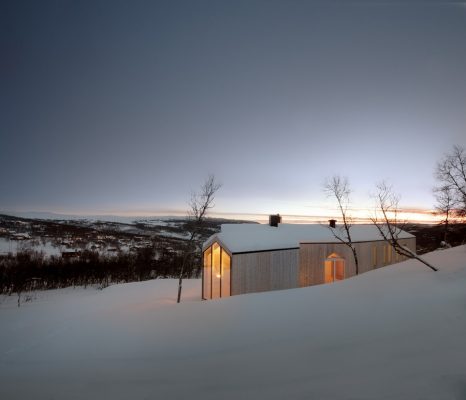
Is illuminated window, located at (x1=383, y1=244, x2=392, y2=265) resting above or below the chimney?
below

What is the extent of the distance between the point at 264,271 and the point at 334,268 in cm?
743

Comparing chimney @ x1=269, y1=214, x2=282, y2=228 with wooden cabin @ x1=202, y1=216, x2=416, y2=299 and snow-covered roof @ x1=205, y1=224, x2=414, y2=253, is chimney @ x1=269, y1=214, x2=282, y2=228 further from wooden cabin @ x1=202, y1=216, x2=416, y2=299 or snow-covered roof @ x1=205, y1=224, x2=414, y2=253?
snow-covered roof @ x1=205, y1=224, x2=414, y2=253

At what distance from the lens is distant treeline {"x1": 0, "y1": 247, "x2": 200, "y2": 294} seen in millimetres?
38688

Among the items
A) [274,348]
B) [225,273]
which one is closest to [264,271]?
[225,273]

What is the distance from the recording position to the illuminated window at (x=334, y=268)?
1989 centimetres

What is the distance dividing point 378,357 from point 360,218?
1721 centimetres

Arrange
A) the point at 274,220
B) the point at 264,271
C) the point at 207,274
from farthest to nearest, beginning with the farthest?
the point at 274,220 → the point at 207,274 → the point at 264,271

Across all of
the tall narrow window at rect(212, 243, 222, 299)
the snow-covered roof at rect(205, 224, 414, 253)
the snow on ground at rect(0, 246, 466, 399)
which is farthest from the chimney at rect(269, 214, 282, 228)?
the snow on ground at rect(0, 246, 466, 399)

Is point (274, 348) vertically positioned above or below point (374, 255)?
above

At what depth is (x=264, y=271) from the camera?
1582cm

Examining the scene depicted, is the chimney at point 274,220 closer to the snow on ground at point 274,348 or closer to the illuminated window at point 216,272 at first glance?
the illuminated window at point 216,272

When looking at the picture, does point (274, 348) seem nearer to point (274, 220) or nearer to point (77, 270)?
point (274, 220)

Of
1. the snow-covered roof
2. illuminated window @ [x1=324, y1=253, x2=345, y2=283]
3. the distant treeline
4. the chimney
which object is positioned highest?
the chimney

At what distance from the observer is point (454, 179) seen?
61.8ft
